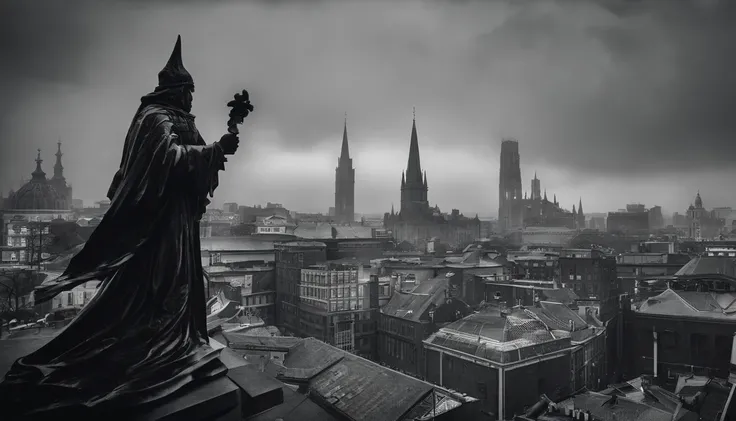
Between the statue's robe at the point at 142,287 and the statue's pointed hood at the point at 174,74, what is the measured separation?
0.29m

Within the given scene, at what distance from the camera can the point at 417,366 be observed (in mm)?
25922

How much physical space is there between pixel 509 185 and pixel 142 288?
412 ft

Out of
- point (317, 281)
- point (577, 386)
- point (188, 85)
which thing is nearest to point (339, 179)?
point (317, 281)

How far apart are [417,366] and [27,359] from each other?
81.9ft

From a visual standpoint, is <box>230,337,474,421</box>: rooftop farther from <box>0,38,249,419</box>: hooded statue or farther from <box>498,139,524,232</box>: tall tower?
<box>498,139,524,232</box>: tall tower

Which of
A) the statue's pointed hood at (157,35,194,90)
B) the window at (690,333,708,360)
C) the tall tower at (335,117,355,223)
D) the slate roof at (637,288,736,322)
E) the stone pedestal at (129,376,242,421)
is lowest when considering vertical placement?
the window at (690,333,708,360)

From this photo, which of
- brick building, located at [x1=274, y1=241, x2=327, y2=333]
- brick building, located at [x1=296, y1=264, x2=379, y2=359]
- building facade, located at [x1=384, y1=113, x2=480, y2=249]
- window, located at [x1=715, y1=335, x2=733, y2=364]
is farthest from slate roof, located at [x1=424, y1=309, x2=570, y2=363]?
building facade, located at [x1=384, y1=113, x2=480, y2=249]

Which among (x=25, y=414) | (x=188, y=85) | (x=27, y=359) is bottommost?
(x=25, y=414)

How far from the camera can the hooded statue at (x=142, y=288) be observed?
3.06 metres

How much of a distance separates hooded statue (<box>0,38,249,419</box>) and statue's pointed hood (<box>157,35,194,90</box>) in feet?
0.04

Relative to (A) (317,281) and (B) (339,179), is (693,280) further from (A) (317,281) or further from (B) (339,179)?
(B) (339,179)

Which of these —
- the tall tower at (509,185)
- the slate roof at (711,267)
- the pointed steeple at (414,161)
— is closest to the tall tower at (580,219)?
the tall tower at (509,185)

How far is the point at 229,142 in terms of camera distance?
12.7ft

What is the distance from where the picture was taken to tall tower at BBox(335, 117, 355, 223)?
118m
